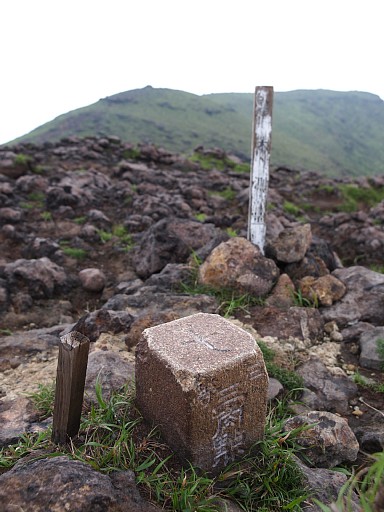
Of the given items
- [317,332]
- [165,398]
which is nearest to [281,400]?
[317,332]

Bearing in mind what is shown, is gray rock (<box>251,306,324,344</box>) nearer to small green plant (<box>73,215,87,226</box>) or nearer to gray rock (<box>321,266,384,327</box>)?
gray rock (<box>321,266,384,327</box>)

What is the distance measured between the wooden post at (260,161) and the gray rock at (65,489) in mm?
4045

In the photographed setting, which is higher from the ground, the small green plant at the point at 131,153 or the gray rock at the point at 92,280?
the small green plant at the point at 131,153

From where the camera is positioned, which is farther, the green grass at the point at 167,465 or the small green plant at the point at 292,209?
the small green plant at the point at 292,209

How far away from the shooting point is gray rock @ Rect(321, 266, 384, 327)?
520 cm

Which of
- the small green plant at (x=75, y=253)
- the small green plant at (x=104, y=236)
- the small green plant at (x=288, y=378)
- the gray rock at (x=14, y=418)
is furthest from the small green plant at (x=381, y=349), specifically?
the small green plant at (x=104, y=236)

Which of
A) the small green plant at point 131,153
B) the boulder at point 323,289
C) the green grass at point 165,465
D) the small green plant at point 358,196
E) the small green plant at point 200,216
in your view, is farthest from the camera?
the small green plant at point 131,153

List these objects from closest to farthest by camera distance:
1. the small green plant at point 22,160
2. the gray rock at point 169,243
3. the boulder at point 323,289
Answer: the boulder at point 323,289, the gray rock at point 169,243, the small green plant at point 22,160

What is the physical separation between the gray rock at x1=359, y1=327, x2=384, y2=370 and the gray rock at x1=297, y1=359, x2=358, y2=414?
1.28 ft

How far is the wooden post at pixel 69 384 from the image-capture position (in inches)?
94.0

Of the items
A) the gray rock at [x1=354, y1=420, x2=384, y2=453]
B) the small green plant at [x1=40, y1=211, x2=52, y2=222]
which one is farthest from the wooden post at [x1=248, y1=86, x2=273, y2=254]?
the small green plant at [x1=40, y1=211, x2=52, y2=222]

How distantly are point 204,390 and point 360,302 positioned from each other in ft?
12.0

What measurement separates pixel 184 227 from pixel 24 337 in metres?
3.17

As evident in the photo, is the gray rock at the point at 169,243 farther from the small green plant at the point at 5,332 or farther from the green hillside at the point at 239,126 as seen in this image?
the green hillside at the point at 239,126
